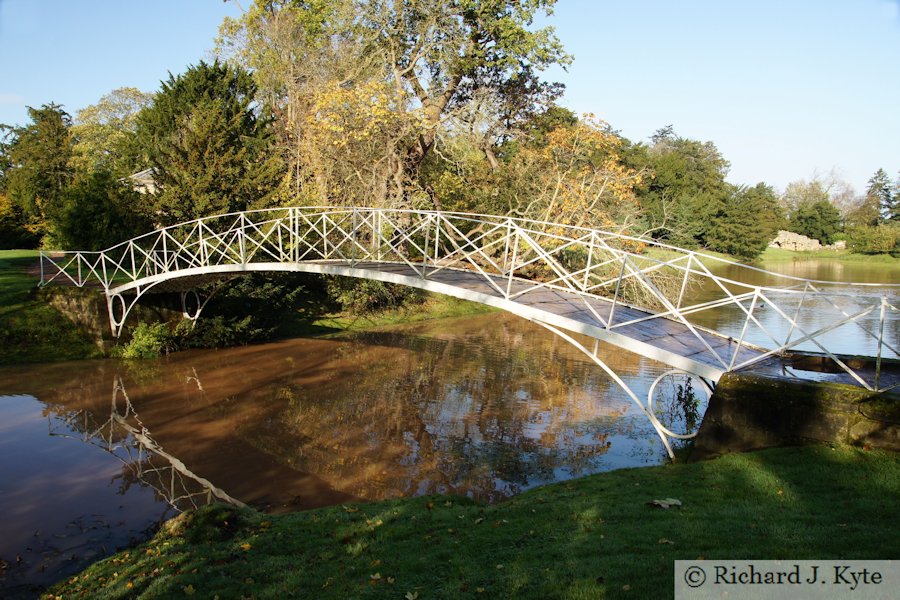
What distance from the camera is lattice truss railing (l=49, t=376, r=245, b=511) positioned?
923cm

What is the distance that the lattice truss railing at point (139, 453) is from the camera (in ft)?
30.3

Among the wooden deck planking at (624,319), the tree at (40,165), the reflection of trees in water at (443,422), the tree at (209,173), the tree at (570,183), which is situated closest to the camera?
the wooden deck planking at (624,319)

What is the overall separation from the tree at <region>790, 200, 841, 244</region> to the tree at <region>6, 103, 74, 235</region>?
73347 mm

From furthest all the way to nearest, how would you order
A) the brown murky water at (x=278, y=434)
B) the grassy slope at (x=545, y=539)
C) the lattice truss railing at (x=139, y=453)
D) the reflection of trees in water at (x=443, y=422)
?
the reflection of trees in water at (x=443, y=422)
the lattice truss railing at (x=139, y=453)
the brown murky water at (x=278, y=434)
the grassy slope at (x=545, y=539)

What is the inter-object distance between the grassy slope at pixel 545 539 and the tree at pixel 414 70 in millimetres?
17905

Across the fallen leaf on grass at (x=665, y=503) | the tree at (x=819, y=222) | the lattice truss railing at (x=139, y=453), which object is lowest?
the lattice truss railing at (x=139, y=453)

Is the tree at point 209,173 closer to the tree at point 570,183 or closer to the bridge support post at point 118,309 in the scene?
the bridge support post at point 118,309

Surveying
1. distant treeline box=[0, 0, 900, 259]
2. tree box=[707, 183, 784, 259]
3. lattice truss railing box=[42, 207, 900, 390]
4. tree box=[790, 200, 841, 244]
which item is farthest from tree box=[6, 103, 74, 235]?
tree box=[790, 200, 841, 244]

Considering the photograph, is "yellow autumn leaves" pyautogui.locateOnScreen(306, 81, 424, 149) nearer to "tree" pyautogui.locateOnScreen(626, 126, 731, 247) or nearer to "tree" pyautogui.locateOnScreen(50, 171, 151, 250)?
"tree" pyautogui.locateOnScreen(50, 171, 151, 250)

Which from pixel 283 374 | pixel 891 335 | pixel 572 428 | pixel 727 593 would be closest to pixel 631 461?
pixel 572 428

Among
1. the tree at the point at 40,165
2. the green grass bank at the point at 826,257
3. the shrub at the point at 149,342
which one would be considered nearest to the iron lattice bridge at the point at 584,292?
the shrub at the point at 149,342

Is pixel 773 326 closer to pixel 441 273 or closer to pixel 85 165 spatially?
pixel 441 273

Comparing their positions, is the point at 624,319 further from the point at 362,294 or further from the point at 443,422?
the point at 362,294

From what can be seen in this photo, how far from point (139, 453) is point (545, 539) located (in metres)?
8.50
